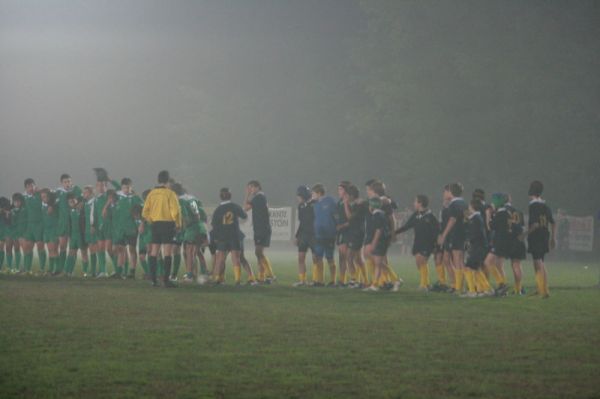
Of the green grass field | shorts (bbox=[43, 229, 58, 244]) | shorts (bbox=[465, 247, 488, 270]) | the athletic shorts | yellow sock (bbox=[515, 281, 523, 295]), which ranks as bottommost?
the green grass field

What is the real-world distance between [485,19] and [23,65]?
89459 mm

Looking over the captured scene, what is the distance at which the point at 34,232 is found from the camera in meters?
29.2

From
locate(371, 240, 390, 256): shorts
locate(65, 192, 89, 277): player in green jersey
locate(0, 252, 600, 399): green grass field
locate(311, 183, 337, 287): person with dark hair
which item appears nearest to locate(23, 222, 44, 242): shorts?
locate(65, 192, 89, 277): player in green jersey

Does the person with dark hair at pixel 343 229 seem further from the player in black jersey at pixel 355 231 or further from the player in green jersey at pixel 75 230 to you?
the player in green jersey at pixel 75 230

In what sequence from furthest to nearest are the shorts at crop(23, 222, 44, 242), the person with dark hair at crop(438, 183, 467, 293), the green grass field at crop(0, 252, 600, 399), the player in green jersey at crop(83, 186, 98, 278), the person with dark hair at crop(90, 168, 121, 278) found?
1. the shorts at crop(23, 222, 44, 242)
2. the player in green jersey at crop(83, 186, 98, 278)
3. the person with dark hair at crop(90, 168, 121, 278)
4. the person with dark hair at crop(438, 183, 467, 293)
5. the green grass field at crop(0, 252, 600, 399)

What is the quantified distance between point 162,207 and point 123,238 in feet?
12.9

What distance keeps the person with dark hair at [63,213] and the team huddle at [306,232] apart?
29mm

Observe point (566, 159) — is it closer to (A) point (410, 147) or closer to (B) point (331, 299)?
(A) point (410, 147)

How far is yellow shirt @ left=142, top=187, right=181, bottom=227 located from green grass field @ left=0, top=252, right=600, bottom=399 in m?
2.56

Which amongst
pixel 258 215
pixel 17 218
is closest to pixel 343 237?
pixel 258 215

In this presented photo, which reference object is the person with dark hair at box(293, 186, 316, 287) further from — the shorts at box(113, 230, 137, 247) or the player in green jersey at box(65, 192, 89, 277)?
the player in green jersey at box(65, 192, 89, 277)

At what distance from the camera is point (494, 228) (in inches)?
879

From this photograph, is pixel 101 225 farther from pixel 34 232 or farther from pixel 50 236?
pixel 34 232

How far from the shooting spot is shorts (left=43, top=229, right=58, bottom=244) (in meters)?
28.8
